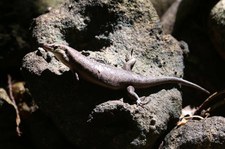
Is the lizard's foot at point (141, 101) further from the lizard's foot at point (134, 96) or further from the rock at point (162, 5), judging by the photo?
the rock at point (162, 5)

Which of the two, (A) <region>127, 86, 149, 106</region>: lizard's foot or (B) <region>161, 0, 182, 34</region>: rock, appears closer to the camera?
(A) <region>127, 86, 149, 106</region>: lizard's foot

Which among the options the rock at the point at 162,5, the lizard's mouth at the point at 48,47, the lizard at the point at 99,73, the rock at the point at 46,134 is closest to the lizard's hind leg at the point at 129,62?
the lizard at the point at 99,73

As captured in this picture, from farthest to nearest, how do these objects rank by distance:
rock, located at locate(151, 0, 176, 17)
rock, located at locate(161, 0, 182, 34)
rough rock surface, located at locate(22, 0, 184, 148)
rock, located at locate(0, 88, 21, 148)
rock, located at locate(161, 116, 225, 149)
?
rock, located at locate(151, 0, 176, 17) → rock, located at locate(161, 0, 182, 34) → rock, located at locate(0, 88, 21, 148) → rock, located at locate(161, 116, 225, 149) → rough rock surface, located at locate(22, 0, 184, 148)


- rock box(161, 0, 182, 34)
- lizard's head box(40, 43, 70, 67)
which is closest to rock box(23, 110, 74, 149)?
lizard's head box(40, 43, 70, 67)

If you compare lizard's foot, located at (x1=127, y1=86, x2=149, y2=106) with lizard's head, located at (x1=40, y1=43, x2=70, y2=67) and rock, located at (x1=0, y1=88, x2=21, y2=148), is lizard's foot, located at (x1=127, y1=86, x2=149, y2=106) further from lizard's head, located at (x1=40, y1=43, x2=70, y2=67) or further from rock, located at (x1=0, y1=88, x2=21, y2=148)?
rock, located at (x1=0, y1=88, x2=21, y2=148)

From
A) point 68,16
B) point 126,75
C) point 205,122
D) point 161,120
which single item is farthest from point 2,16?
point 205,122

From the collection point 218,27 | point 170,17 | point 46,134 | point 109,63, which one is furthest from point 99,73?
point 170,17
